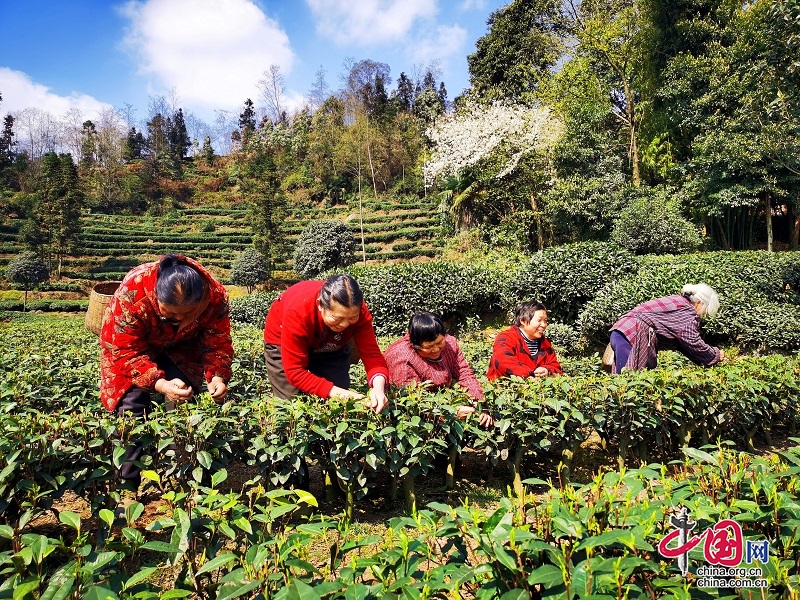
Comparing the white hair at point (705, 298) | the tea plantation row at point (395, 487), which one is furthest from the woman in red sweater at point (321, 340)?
the white hair at point (705, 298)

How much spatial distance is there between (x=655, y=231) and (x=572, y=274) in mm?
5491

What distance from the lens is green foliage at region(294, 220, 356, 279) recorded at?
21.9 metres

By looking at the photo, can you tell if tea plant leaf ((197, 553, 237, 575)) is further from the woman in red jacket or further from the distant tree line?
the distant tree line

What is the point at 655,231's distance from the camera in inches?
525

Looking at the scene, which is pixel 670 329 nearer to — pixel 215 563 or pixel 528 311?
pixel 528 311

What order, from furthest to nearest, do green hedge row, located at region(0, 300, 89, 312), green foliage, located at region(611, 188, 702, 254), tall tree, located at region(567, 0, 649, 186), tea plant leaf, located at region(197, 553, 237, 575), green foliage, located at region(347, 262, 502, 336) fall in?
green hedge row, located at region(0, 300, 89, 312), tall tree, located at region(567, 0, 649, 186), green foliage, located at region(611, 188, 702, 254), green foliage, located at region(347, 262, 502, 336), tea plant leaf, located at region(197, 553, 237, 575)

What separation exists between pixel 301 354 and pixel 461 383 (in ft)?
3.94

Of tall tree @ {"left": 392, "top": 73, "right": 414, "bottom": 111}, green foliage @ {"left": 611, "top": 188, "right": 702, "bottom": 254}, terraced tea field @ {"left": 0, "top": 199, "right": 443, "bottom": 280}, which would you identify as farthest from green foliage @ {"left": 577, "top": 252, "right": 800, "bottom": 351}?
tall tree @ {"left": 392, "top": 73, "right": 414, "bottom": 111}

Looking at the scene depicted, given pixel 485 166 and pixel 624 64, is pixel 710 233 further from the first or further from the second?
pixel 485 166

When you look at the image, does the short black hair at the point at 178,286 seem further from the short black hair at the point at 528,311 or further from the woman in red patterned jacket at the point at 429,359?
the short black hair at the point at 528,311

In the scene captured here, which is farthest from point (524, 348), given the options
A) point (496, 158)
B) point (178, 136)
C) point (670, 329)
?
point (178, 136)

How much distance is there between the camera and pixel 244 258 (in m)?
Result: 25.7

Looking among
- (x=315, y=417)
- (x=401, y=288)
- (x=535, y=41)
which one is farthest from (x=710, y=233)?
A: (x=315, y=417)

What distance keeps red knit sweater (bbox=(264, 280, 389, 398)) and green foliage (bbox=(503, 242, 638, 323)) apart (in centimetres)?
704
